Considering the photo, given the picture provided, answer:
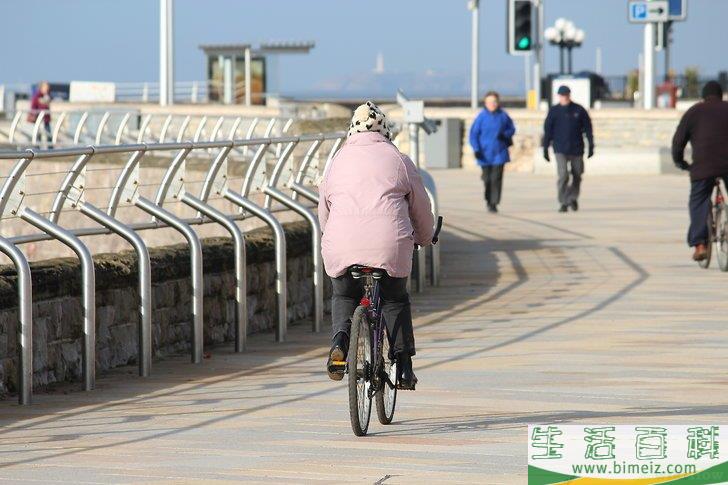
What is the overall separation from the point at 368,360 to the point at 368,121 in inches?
40.4

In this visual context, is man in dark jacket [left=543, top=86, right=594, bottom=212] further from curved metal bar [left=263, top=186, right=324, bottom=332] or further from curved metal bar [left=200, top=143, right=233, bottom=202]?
curved metal bar [left=200, top=143, right=233, bottom=202]

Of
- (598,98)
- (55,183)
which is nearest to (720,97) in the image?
(55,183)

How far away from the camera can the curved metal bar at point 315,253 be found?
12067 mm

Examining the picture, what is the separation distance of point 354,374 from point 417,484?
92 centimetres

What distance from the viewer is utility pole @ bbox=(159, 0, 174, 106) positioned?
156ft

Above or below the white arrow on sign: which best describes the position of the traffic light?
below

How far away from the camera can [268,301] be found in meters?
12.3

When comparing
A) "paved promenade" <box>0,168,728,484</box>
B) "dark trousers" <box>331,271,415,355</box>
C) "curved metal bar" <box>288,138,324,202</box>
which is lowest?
"paved promenade" <box>0,168,728,484</box>

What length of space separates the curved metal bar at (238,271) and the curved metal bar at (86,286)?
168cm

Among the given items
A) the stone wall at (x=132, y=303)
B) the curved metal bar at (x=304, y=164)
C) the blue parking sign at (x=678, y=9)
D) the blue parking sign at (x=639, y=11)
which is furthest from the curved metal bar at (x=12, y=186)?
the blue parking sign at (x=678, y=9)

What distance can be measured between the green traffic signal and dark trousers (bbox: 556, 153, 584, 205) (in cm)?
838

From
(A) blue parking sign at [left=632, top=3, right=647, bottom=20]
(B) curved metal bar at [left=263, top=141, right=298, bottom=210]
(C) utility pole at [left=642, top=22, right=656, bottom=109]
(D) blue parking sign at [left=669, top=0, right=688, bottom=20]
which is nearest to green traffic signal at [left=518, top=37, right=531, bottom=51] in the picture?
(A) blue parking sign at [left=632, top=3, right=647, bottom=20]

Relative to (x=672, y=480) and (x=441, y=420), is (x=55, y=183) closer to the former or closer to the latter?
(x=441, y=420)

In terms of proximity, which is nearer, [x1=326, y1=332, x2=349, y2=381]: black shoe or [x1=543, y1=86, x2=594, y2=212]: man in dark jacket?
[x1=326, y1=332, x2=349, y2=381]: black shoe
